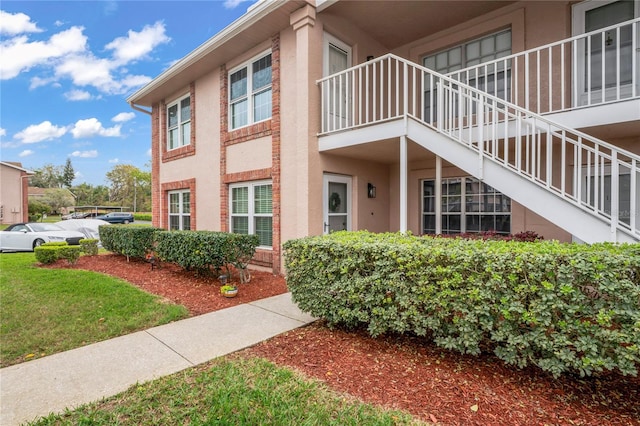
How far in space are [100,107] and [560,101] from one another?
119 ft

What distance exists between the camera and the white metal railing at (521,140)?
4309 mm

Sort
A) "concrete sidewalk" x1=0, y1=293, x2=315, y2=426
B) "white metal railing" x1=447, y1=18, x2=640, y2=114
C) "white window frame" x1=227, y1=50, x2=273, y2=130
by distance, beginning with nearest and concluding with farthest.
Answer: "concrete sidewalk" x1=0, y1=293, x2=315, y2=426, "white metal railing" x1=447, y1=18, x2=640, y2=114, "white window frame" x1=227, y1=50, x2=273, y2=130

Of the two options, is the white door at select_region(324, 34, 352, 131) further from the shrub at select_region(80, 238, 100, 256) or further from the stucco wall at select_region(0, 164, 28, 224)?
the stucco wall at select_region(0, 164, 28, 224)

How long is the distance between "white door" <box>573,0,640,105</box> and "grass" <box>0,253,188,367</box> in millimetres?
8550

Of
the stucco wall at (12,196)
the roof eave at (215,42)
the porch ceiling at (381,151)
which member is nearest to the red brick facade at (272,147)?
the roof eave at (215,42)

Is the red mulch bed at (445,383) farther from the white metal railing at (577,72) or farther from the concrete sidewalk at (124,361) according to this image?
the white metal railing at (577,72)

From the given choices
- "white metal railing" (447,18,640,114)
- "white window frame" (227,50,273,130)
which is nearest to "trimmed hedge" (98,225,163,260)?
"white window frame" (227,50,273,130)

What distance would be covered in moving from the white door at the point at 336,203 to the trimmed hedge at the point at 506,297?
335 centimetres

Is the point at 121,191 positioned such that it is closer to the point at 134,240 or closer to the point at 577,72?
the point at 134,240

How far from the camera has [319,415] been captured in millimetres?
2459

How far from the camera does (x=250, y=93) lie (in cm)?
870

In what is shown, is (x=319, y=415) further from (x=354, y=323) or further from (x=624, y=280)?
(x=624, y=280)

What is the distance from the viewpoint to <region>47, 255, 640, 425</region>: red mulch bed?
251cm

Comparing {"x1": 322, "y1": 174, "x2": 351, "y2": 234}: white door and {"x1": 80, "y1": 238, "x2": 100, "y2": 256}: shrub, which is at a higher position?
{"x1": 322, "y1": 174, "x2": 351, "y2": 234}: white door
